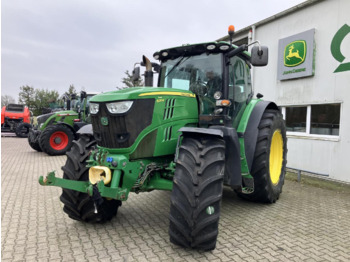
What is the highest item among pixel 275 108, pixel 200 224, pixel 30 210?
pixel 275 108

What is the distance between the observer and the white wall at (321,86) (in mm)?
6250

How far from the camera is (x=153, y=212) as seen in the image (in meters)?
4.16

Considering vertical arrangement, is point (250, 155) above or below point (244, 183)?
above

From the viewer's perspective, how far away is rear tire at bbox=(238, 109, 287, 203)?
4.10 m

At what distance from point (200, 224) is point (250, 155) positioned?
157cm

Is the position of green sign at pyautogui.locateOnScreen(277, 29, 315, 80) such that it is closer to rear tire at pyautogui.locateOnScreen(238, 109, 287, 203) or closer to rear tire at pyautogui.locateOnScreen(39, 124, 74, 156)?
rear tire at pyautogui.locateOnScreen(238, 109, 287, 203)

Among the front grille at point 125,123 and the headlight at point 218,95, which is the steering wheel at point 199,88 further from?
the front grille at point 125,123

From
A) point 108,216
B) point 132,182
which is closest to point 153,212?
point 108,216

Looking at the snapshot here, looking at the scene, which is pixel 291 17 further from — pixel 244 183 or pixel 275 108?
pixel 244 183

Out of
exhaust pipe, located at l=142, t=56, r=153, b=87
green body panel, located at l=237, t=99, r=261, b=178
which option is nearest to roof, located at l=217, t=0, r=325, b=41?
green body panel, located at l=237, t=99, r=261, b=178

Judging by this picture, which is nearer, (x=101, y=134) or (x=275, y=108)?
(x=101, y=134)

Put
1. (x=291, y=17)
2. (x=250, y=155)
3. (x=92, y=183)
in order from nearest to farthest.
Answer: (x=92, y=183) < (x=250, y=155) < (x=291, y=17)

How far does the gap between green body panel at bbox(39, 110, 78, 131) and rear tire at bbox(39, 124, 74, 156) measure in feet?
1.14

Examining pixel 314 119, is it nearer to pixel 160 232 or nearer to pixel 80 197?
pixel 160 232
